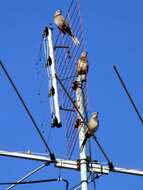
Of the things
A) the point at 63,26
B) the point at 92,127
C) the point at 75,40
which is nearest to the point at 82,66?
the point at 75,40

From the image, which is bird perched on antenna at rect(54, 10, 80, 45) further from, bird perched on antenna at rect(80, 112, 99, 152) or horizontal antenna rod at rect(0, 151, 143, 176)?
horizontal antenna rod at rect(0, 151, 143, 176)

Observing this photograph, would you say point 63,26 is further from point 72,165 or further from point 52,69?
point 72,165

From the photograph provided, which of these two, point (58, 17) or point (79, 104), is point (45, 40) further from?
point (58, 17)

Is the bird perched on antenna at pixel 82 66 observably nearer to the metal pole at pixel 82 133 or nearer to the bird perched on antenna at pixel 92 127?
the metal pole at pixel 82 133

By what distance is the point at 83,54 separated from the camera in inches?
619

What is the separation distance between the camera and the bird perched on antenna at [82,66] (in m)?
14.8

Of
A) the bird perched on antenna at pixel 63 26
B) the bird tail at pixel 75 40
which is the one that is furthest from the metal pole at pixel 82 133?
the bird perched on antenna at pixel 63 26

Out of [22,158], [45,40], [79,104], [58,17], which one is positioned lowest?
[22,158]

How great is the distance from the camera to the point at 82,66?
14.9 metres

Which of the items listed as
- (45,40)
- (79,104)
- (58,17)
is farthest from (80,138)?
(58,17)

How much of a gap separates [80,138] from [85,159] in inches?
27.2

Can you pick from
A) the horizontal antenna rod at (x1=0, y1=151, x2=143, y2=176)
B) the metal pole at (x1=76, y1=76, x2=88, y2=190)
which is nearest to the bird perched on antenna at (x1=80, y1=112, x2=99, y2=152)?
the metal pole at (x1=76, y1=76, x2=88, y2=190)

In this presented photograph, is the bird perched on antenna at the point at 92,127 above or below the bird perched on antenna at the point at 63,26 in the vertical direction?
below

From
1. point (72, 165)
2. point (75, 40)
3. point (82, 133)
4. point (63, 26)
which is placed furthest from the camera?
point (63, 26)
